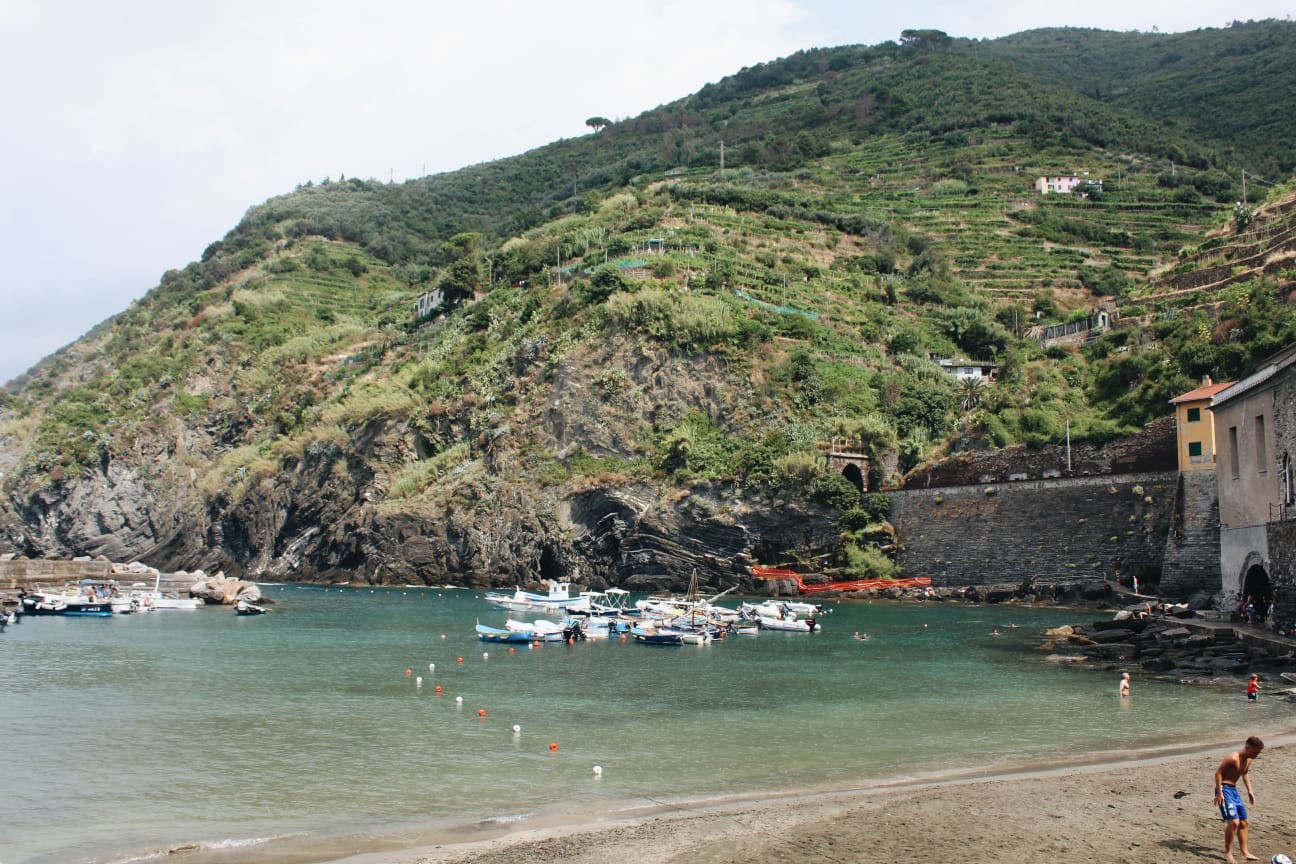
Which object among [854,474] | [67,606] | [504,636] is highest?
[854,474]

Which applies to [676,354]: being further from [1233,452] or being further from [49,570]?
[49,570]

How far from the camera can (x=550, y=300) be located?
83438mm

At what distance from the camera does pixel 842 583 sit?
61.7 meters

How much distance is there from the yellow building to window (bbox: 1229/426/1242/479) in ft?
38.1

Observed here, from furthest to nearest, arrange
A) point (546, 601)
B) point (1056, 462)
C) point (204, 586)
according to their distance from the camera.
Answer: point (204, 586) < point (1056, 462) < point (546, 601)

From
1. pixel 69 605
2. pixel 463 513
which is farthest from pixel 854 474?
pixel 69 605

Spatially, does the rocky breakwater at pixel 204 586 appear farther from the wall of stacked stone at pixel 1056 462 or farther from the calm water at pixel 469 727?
the wall of stacked stone at pixel 1056 462

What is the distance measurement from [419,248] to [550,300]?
6749 cm

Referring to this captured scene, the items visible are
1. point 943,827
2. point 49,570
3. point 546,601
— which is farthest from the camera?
point 49,570

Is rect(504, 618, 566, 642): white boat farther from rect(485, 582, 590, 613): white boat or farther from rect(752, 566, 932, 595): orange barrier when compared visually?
rect(752, 566, 932, 595): orange barrier

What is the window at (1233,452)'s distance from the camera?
36312 millimetres

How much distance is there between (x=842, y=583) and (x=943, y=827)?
46.8m

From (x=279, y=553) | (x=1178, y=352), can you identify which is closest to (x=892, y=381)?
(x=1178, y=352)

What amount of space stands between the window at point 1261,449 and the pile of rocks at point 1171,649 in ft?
17.2
